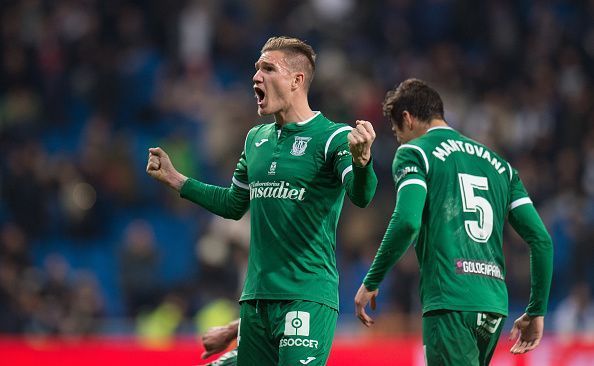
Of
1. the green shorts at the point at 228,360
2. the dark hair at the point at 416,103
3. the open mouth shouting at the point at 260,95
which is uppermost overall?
the dark hair at the point at 416,103

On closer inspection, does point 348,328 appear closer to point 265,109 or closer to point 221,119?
point 221,119

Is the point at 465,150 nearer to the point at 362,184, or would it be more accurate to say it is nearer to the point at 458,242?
the point at 458,242

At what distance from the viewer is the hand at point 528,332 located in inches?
235

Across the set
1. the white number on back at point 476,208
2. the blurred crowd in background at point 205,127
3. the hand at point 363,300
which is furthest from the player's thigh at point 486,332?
the blurred crowd in background at point 205,127

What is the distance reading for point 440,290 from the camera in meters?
5.74

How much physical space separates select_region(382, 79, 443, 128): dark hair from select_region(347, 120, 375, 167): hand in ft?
3.66

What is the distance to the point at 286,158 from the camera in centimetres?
560

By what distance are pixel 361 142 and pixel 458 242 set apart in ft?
3.60

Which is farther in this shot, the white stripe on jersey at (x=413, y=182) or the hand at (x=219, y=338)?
the hand at (x=219, y=338)

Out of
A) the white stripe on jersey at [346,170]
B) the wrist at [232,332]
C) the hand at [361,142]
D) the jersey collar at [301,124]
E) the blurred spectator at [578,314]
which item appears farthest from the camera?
the blurred spectator at [578,314]

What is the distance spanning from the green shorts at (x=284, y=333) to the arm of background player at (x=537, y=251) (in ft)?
3.85

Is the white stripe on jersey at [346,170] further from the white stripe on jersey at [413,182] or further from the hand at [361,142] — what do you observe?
the white stripe on jersey at [413,182]

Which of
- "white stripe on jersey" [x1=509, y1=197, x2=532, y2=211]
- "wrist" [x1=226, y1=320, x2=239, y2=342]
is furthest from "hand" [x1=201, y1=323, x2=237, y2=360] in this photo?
"white stripe on jersey" [x1=509, y1=197, x2=532, y2=211]

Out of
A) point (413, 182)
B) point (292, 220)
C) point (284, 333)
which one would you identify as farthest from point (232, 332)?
point (413, 182)
